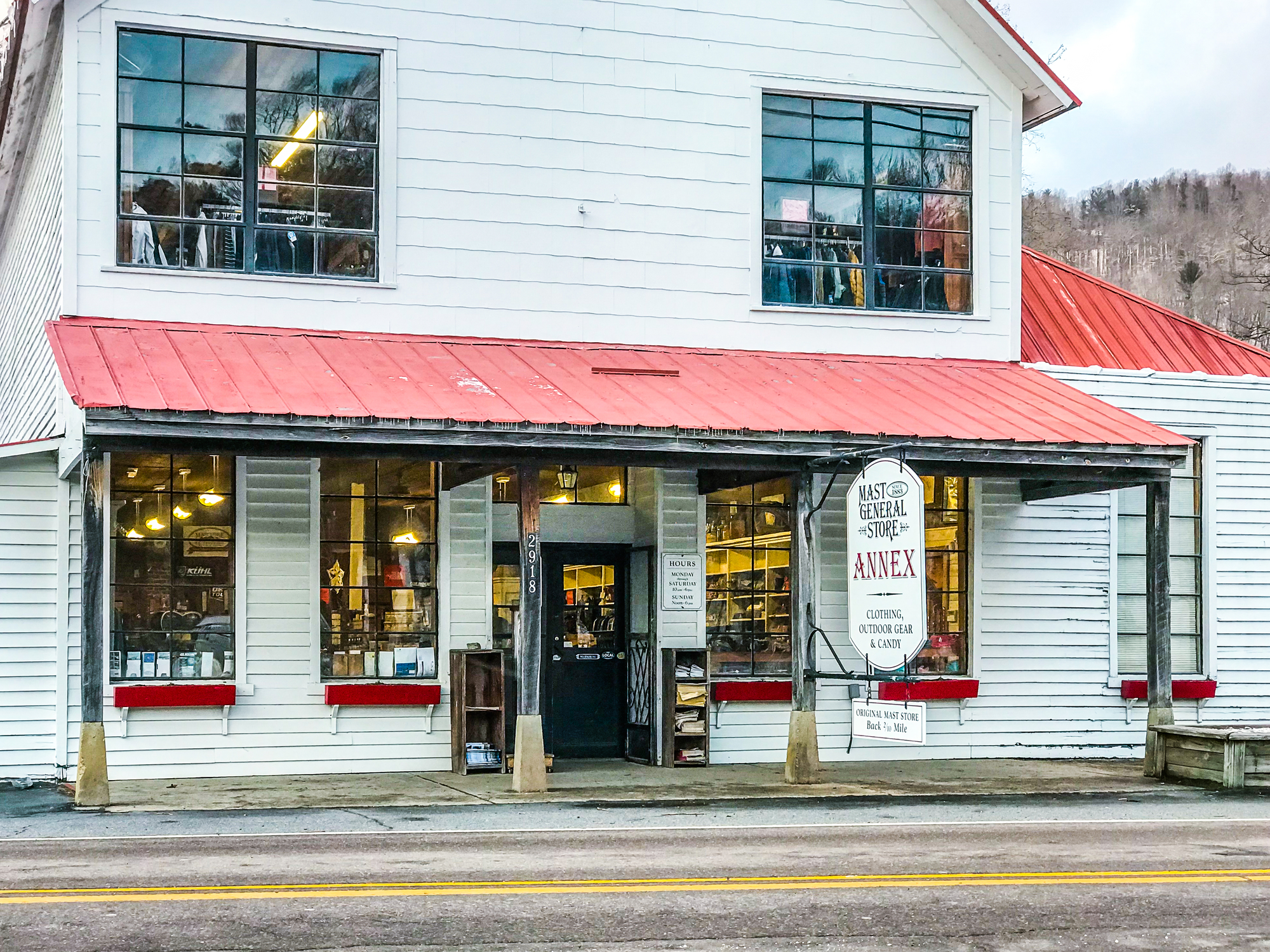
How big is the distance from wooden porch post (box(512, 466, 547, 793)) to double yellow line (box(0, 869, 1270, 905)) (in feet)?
15.1

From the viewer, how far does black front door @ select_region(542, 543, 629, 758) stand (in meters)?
16.9

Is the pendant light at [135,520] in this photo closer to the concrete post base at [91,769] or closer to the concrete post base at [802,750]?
the concrete post base at [91,769]

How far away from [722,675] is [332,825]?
6.02m

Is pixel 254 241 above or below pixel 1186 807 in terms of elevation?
above

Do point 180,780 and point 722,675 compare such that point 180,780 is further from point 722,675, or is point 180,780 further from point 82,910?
point 82,910

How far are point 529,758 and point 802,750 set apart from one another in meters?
2.64

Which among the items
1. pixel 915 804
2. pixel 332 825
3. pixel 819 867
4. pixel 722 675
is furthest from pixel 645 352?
pixel 819 867

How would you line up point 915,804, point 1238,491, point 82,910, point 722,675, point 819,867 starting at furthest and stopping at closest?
point 1238,491
point 722,675
point 915,804
point 819,867
point 82,910

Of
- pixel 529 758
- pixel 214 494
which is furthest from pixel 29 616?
pixel 529 758

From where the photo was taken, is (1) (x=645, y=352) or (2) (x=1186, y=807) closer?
(2) (x=1186, y=807)

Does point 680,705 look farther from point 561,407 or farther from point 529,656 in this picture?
point 561,407

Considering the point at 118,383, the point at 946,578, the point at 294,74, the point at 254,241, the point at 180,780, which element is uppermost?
the point at 294,74

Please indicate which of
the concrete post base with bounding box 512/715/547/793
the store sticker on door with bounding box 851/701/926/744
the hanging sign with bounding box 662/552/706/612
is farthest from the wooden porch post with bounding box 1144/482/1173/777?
the concrete post base with bounding box 512/715/547/793

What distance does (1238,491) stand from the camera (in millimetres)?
18781
